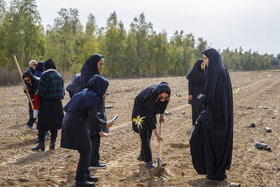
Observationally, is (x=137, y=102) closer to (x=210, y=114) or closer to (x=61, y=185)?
(x=210, y=114)

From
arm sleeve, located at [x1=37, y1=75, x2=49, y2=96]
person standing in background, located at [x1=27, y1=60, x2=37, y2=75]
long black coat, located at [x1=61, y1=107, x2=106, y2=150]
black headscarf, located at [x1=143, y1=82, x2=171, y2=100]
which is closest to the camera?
long black coat, located at [x1=61, y1=107, x2=106, y2=150]

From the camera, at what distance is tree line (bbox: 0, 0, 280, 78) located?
27.2 m

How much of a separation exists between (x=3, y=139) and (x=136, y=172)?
406 cm

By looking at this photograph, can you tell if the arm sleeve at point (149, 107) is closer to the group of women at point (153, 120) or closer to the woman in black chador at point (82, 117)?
the group of women at point (153, 120)

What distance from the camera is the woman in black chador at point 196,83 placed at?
693 centimetres

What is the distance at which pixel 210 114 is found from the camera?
4016 mm

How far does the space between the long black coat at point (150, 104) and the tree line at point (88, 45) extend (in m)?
25.9

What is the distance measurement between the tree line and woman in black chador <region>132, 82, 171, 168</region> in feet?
84.9

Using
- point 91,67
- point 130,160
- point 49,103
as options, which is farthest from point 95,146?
point 49,103

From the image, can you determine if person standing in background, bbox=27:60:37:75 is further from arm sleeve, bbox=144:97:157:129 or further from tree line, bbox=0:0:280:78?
tree line, bbox=0:0:280:78

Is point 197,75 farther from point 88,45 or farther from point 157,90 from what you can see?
point 88,45

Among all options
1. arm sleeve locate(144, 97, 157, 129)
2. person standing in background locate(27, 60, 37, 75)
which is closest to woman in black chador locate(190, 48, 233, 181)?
arm sleeve locate(144, 97, 157, 129)

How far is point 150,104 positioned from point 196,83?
9.92 feet

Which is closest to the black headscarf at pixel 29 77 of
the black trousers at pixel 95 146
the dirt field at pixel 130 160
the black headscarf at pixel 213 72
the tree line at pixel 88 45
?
the dirt field at pixel 130 160
